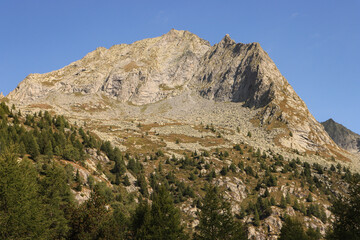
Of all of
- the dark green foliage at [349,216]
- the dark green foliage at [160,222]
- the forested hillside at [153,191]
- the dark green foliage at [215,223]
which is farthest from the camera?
the dark green foliage at [215,223]

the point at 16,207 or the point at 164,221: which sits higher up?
the point at 16,207

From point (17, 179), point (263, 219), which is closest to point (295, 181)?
point (263, 219)

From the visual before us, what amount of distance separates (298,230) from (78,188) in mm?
50253

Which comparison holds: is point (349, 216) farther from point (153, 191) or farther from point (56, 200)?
point (153, 191)

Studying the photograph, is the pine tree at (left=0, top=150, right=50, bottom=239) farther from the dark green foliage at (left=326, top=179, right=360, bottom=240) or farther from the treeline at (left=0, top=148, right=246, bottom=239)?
the dark green foliage at (left=326, top=179, right=360, bottom=240)

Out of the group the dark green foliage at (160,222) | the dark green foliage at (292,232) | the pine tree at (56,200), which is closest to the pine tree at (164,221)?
the dark green foliage at (160,222)

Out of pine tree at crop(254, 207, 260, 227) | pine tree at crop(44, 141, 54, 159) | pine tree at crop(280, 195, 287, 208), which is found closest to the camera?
pine tree at crop(44, 141, 54, 159)

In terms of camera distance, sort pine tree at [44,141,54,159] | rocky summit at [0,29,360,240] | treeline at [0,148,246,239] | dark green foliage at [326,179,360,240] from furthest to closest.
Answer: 1. pine tree at [44,141,54,159]
2. rocky summit at [0,29,360,240]
3. treeline at [0,148,246,239]
4. dark green foliage at [326,179,360,240]

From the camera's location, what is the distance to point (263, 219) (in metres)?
115

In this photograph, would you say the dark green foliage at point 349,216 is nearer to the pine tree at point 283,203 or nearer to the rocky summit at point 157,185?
the rocky summit at point 157,185

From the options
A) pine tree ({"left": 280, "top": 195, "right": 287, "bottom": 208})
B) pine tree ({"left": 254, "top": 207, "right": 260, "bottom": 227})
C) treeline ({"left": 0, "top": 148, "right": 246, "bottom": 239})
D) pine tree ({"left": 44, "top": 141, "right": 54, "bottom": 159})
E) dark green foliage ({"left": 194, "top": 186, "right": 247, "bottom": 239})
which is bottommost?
pine tree ({"left": 254, "top": 207, "right": 260, "bottom": 227})

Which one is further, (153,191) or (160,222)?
(153,191)

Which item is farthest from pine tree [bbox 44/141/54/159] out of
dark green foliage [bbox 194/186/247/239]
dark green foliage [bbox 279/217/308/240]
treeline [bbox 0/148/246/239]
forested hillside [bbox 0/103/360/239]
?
dark green foliage [bbox 279/217/308/240]

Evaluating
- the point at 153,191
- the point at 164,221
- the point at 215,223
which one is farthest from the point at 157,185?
the point at 164,221
